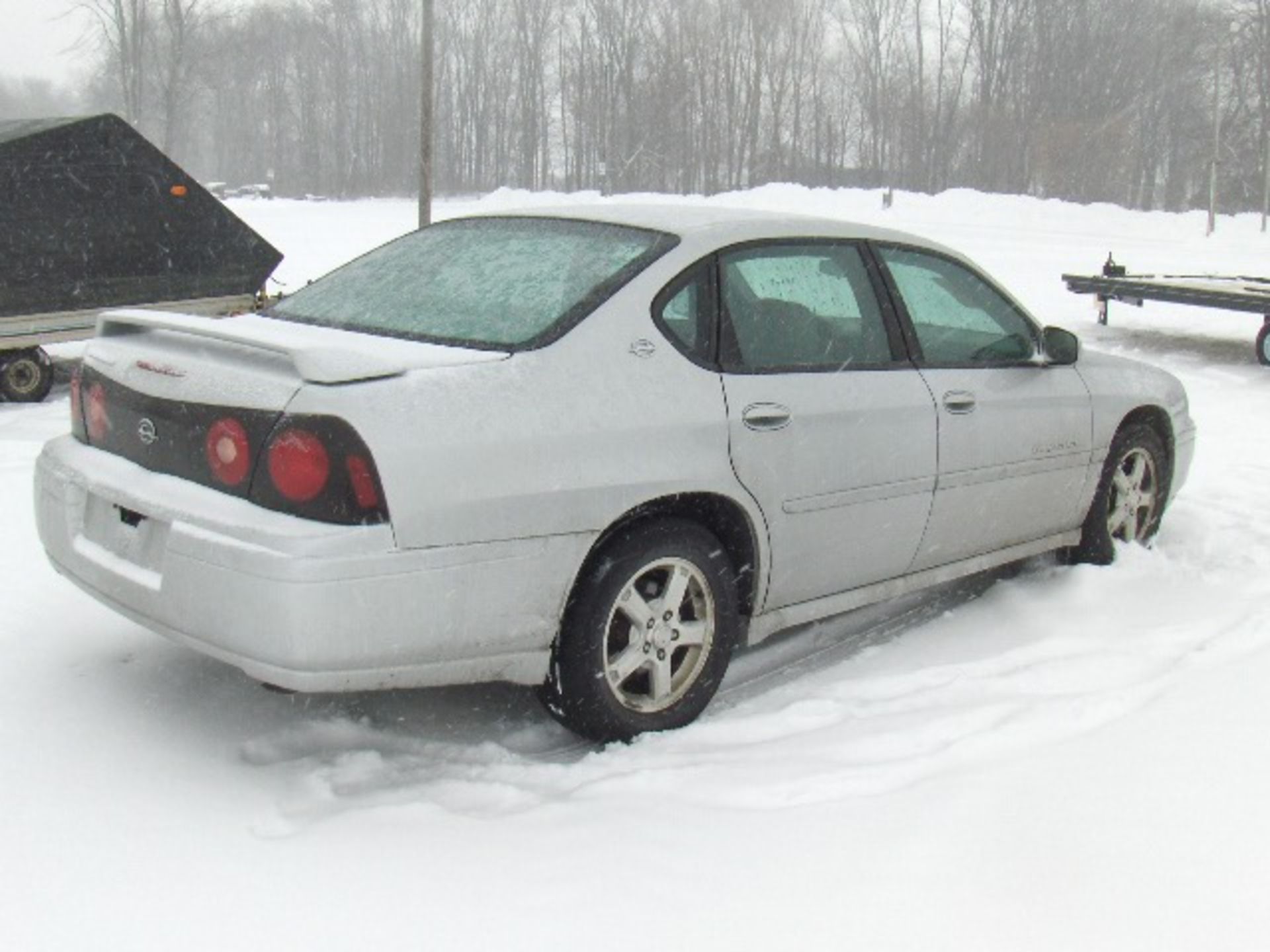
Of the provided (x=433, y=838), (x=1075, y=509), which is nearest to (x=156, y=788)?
(x=433, y=838)

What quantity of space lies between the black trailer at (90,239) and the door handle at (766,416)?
25.4 feet

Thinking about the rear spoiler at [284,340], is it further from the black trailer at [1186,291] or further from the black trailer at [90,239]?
the black trailer at [1186,291]

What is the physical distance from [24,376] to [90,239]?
115cm

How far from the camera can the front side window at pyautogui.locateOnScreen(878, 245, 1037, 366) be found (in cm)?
475

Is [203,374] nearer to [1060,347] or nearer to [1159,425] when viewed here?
[1060,347]

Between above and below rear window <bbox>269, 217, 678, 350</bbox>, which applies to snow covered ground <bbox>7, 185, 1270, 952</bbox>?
below

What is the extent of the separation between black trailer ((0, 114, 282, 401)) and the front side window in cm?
746

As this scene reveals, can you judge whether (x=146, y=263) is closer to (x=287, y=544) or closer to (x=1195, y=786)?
(x=287, y=544)

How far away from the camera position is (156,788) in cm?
347

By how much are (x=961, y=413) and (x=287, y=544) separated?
96.1 inches

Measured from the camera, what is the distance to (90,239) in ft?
35.0

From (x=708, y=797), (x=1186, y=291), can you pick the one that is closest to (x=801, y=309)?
(x=708, y=797)

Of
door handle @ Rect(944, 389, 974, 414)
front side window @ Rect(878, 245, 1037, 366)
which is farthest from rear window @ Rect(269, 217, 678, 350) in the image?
door handle @ Rect(944, 389, 974, 414)

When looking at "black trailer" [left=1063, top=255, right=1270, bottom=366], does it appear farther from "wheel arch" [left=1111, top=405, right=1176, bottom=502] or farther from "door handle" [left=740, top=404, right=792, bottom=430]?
"door handle" [left=740, top=404, right=792, bottom=430]
